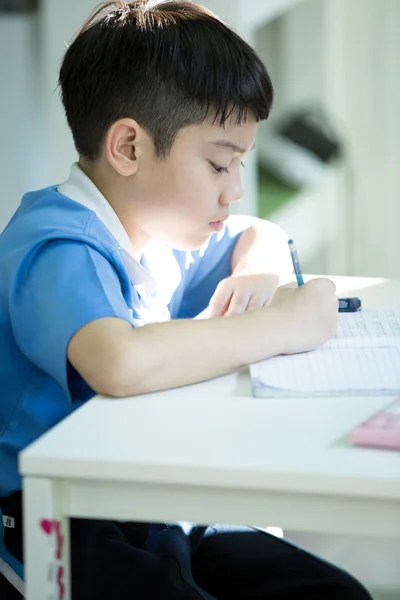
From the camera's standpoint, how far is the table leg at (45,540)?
2.36 ft

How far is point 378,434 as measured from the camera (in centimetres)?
72

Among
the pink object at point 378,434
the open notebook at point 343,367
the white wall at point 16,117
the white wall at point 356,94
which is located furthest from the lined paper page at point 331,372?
the white wall at point 356,94

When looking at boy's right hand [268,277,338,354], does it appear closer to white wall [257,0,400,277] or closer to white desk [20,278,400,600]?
white desk [20,278,400,600]

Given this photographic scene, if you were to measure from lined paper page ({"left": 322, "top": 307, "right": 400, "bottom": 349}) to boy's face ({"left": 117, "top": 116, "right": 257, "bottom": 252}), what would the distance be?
0.66 ft

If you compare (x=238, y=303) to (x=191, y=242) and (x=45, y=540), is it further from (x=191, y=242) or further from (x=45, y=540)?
(x=45, y=540)

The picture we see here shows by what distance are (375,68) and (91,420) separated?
117 inches

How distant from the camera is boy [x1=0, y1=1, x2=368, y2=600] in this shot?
905mm

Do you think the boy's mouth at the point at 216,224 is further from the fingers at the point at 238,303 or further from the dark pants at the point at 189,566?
the dark pants at the point at 189,566

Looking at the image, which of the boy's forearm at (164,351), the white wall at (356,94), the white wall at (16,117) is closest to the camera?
the boy's forearm at (164,351)

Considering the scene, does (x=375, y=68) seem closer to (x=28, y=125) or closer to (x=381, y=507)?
(x=28, y=125)

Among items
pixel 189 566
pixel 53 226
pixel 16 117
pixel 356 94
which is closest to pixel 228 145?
pixel 53 226

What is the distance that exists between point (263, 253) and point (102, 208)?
280 millimetres

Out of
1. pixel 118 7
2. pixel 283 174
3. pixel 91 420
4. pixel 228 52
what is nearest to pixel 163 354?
pixel 91 420

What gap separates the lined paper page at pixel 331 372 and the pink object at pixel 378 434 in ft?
0.36
